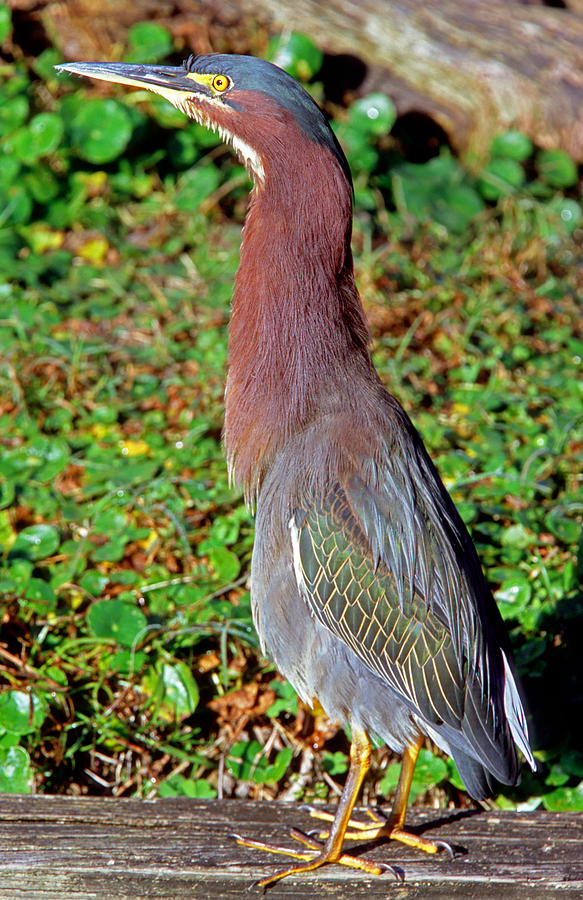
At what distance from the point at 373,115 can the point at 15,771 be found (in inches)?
158

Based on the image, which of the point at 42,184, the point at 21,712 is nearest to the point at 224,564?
the point at 21,712

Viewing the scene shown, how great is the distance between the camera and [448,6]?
215 inches

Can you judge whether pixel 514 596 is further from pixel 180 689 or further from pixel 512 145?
pixel 512 145

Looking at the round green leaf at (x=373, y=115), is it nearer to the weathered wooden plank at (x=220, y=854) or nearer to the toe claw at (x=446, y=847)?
the weathered wooden plank at (x=220, y=854)

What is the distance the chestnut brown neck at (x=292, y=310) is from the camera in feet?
7.25

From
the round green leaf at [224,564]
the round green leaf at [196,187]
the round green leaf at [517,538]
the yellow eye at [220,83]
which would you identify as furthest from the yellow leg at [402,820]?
the round green leaf at [196,187]

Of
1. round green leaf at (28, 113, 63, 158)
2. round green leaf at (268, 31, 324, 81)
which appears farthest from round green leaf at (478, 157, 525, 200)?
round green leaf at (28, 113, 63, 158)

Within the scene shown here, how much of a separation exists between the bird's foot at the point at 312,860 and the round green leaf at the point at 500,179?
4002 mm

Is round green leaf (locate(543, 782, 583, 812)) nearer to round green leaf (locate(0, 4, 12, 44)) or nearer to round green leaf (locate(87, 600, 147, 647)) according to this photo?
round green leaf (locate(87, 600, 147, 647))

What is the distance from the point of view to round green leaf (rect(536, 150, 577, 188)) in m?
5.45

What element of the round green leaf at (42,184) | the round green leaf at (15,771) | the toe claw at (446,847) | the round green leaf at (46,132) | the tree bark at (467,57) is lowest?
the round green leaf at (15,771)

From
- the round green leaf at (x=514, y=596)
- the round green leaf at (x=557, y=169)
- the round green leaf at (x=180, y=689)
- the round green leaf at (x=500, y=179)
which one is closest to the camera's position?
the round green leaf at (x=180, y=689)

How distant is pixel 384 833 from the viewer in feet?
7.74

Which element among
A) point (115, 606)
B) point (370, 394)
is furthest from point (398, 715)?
point (115, 606)
